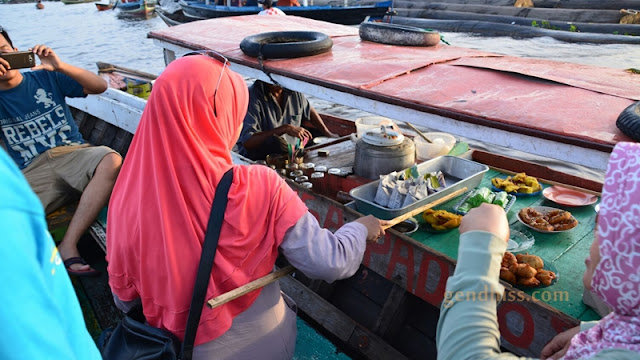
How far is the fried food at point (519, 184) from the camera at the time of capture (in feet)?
10.1

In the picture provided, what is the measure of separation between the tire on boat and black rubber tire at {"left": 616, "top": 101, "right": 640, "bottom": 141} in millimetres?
1948

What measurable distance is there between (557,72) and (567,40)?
14.6m

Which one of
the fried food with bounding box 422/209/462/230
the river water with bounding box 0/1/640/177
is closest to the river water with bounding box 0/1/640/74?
the river water with bounding box 0/1/640/177

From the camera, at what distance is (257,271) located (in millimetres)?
1848

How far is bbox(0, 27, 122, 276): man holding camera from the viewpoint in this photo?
3344 mm

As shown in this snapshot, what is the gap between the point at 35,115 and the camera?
3.45m

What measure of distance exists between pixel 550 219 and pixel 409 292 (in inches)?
37.6

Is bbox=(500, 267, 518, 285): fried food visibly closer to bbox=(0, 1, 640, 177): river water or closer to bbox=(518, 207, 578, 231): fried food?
bbox=(518, 207, 578, 231): fried food

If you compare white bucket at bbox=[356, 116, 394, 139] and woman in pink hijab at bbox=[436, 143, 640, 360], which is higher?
woman in pink hijab at bbox=[436, 143, 640, 360]

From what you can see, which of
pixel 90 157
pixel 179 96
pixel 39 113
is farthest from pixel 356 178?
pixel 39 113

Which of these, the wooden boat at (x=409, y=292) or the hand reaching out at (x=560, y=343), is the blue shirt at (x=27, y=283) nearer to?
the hand reaching out at (x=560, y=343)

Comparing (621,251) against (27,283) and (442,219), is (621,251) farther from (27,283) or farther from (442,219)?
(442,219)

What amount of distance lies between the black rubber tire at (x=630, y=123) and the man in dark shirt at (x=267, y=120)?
92.2 inches

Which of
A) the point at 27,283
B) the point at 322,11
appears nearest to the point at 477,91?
the point at 27,283
